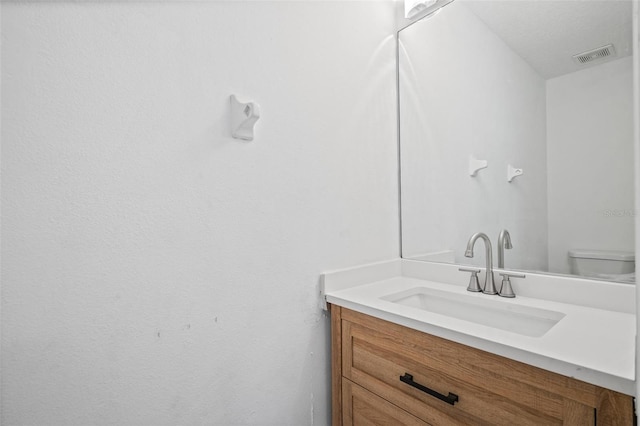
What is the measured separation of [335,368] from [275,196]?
66 centimetres

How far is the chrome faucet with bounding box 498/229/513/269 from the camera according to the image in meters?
1.19

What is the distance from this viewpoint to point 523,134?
46.8 inches

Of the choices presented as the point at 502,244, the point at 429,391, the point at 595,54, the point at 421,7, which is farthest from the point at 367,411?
the point at 421,7

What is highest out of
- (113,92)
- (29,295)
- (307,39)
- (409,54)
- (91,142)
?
(409,54)

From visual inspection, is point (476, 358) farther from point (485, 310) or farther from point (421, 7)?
point (421, 7)

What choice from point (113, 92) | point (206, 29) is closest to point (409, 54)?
point (206, 29)

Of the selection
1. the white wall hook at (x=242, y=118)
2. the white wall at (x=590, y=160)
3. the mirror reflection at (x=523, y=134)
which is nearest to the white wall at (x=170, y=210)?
the white wall hook at (x=242, y=118)

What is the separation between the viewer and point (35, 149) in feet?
2.15

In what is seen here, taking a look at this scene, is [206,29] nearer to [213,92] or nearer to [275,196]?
[213,92]

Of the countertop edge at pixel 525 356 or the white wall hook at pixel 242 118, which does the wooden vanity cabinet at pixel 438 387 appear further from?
the white wall hook at pixel 242 118

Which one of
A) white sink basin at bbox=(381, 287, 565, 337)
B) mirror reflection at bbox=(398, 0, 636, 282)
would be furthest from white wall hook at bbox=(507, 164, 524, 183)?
white sink basin at bbox=(381, 287, 565, 337)

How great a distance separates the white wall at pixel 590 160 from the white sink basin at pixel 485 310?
0.22 meters

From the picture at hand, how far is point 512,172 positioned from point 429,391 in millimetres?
868

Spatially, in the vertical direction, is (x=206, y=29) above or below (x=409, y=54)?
below
